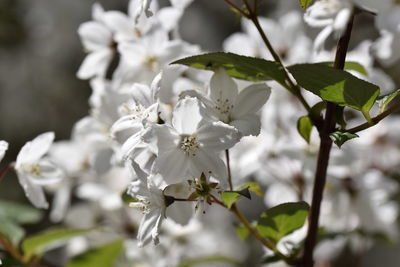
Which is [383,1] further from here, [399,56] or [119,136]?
[119,136]

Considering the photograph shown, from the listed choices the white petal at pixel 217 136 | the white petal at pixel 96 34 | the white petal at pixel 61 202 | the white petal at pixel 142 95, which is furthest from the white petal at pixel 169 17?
the white petal at pixel 61 202

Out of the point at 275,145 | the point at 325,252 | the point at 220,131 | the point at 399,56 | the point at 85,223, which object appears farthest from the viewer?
the point at 85,223

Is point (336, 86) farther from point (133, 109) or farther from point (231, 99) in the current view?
point (133, 109)

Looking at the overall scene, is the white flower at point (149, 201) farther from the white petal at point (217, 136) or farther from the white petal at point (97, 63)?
the white petal at point (97, 63)

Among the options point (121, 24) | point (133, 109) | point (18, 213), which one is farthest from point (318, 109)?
point (18, 213)

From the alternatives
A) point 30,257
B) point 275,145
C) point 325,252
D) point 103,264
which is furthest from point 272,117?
point 30,257

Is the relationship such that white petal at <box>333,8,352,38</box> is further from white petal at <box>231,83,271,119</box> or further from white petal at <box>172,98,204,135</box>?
white petal at <box>172,98,204,135</box>

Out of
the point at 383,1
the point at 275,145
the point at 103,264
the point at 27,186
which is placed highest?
the point at 383,1
